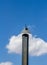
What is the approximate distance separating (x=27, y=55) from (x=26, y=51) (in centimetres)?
86

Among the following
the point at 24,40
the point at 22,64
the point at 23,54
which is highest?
the point at 24,40

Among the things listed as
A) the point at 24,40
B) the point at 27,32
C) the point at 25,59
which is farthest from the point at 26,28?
the point at 25,59

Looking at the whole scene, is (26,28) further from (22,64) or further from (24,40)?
(22,64)

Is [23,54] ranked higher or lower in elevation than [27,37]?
lower

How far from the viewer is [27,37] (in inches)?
1495

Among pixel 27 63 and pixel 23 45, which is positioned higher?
pixel 23 45

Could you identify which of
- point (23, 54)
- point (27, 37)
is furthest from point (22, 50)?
point (27, 37)

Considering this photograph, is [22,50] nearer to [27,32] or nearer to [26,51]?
[26,51]

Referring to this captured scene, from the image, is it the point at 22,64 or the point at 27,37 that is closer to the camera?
the point at 22,64

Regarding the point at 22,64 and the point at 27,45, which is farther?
the point at 27,45

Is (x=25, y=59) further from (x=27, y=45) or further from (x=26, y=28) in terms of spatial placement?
(x=26, y=28)

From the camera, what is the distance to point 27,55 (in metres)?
36.6

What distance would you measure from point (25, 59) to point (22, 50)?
198 centimetres

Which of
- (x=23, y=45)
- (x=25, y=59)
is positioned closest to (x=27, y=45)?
(x=23, y=45)
